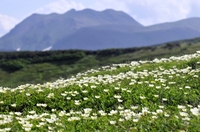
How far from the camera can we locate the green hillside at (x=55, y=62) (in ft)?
486

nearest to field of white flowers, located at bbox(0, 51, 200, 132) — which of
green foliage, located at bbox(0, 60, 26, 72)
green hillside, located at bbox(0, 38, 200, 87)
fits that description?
green hillside, located at bbox(0, 38, 200, 87)

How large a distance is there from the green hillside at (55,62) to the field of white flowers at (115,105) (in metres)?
123

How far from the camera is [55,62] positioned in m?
174

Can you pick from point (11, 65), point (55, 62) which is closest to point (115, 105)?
point (11, 65)

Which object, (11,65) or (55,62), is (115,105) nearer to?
(11,65)

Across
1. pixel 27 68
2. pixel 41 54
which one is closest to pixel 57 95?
pixel 27 68

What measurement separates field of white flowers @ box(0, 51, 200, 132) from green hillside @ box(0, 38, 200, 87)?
404 ft

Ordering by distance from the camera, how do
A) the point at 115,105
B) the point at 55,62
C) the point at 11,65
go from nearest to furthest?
the point at 115,105, the point at 11,65, the point at 55,62

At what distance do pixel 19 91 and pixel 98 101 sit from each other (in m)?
4.29

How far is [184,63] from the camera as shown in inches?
780

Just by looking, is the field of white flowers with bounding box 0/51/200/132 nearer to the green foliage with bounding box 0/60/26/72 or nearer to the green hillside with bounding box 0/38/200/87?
the green hillside with bounding box 0/38/200/87

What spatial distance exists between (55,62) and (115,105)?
162846 millimetres

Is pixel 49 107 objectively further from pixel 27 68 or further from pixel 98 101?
pixel 27 68

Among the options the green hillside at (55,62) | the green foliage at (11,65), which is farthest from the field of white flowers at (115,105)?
the green foliage at (11,65)
